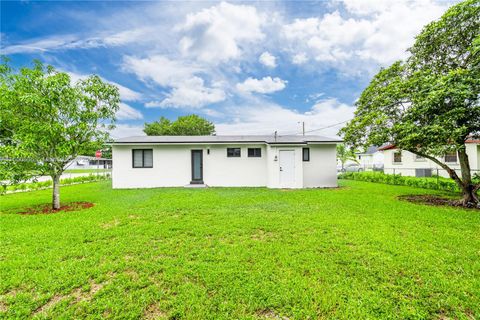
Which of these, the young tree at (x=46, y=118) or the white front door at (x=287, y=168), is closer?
the young tree at (x=46, y=118)

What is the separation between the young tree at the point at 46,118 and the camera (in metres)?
5.90

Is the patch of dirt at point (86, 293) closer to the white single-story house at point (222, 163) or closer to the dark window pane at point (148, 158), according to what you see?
the white single-story house at point (222, 163)

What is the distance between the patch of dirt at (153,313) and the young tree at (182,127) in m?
31.8

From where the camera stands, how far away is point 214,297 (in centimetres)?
239

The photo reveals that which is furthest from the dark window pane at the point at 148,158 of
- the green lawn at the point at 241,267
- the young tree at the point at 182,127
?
the young tree at the point at 182,127

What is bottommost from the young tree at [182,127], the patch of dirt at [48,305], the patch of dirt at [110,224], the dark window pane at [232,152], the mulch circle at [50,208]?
the patch of dirt at [48,305]

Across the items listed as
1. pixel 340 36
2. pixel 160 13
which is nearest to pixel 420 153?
pixel 340 36

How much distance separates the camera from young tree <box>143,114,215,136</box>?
3319 cm

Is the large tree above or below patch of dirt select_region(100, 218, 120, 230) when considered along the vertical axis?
above

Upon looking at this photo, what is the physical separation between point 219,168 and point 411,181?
433 inches

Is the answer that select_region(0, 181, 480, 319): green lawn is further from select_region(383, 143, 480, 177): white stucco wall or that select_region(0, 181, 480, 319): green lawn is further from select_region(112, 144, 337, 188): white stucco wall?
select_region(383, 143, 480, 177): white stucco wall

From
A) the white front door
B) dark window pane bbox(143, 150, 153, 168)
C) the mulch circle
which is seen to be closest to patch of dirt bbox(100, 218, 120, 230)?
the mulch circle

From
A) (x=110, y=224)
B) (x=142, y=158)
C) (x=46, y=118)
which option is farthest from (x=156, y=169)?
(x=110, y=224)

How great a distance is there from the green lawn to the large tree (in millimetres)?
2560
